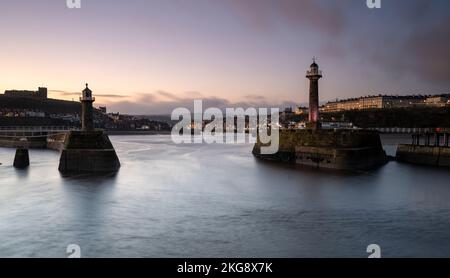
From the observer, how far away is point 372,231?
48.1 feet

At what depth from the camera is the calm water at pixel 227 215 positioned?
1295 centimetres

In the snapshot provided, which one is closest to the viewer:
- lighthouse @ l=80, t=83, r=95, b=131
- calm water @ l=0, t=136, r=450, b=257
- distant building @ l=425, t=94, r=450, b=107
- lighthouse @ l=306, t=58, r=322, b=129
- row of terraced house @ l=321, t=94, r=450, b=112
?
calm water @ l=0, t=136, r=450, b=257

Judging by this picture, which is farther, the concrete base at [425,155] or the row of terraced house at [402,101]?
the row of terraced house at [402,101]

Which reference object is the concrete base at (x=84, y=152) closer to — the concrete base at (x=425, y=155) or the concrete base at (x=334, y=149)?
the concrete base at (x=334, y=149)

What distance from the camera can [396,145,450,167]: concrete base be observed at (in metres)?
34.6

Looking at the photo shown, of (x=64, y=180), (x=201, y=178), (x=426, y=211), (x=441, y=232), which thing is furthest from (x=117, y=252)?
(x=201, y=178)

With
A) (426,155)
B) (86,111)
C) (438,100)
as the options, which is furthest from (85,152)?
(438,100)

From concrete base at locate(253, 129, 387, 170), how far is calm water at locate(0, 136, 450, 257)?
254 centimetres

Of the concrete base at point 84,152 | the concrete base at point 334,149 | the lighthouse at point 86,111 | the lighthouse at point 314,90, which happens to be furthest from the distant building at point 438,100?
the concrete base at point 84,152

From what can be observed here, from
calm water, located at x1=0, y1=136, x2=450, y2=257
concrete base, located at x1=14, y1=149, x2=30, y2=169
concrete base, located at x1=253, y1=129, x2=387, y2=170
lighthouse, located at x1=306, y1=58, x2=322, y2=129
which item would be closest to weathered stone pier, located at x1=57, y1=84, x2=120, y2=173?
calm water, located at x1=0, y1=136, x2=450, y2=257

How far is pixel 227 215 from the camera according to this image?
1739cm

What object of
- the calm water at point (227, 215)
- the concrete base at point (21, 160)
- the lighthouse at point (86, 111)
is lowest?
the calm water at point (227, 215)

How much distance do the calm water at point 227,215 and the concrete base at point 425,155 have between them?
5.23m

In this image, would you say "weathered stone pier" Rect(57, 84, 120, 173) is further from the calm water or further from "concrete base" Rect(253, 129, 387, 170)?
"concrete base" Rect(253, 129, 387, 170)
